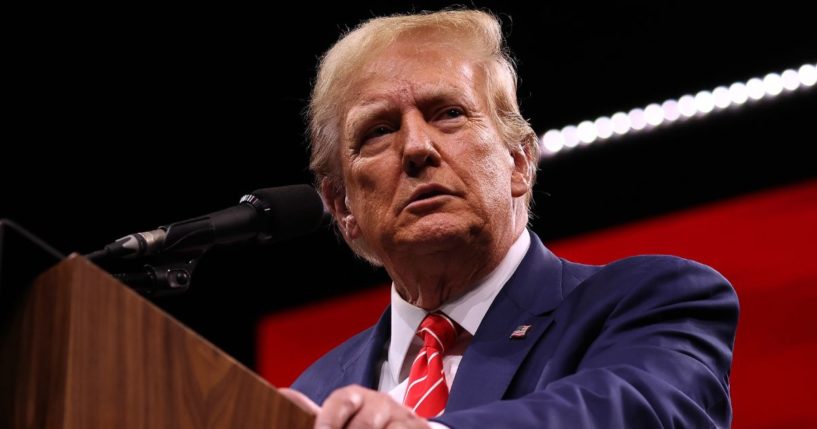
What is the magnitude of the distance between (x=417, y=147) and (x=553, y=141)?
79.4 inches

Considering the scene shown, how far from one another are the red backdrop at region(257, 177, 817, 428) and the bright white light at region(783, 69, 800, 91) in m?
0.34

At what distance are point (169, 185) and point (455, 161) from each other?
98.4 inches

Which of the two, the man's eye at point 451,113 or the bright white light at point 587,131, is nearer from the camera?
the man's eye at point 451,113

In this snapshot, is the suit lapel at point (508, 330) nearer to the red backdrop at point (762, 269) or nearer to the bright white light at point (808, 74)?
the red backdrop at point (762, 269)

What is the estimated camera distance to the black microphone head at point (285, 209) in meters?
1.81

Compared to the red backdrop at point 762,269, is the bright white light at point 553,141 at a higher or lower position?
higher

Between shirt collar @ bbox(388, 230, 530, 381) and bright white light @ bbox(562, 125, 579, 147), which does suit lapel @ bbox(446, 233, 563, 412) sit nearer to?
shirt collar @ bbox(388, 230, 530, 381)

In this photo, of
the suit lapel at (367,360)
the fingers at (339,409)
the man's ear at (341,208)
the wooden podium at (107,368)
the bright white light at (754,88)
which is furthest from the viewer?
the bright white light at (754,88)

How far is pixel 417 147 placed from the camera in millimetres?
2186

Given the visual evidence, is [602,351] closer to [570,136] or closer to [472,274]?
[472,274]

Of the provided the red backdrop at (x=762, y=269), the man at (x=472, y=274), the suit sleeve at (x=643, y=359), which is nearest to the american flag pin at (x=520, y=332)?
the man at (x=472, y=274)

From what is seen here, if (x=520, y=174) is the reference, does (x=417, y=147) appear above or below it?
above

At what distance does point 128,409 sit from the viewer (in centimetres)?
96

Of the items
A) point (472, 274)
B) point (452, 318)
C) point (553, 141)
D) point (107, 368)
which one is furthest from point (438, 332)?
point (553, 141)
